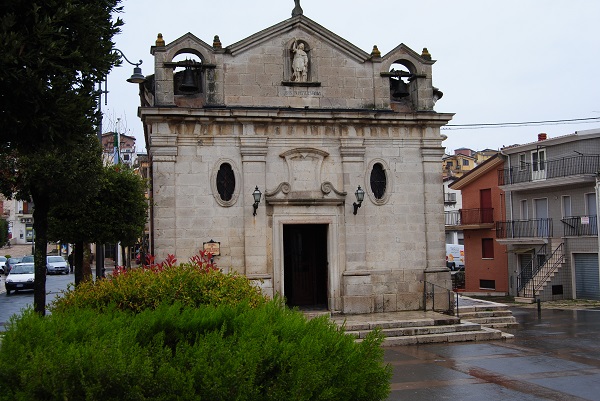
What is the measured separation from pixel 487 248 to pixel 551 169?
22.5ft

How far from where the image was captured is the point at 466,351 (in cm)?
1461

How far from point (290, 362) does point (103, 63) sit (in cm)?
540

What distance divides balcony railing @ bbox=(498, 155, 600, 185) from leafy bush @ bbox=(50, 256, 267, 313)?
2424 cm

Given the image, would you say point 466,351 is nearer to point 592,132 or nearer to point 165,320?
point 165,320

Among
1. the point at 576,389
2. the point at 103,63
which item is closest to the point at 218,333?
the point at 103,63

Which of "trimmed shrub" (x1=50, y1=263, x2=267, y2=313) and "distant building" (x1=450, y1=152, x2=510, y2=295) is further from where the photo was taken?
"distant building" (x1=450, y1=152, x2=510, y2=295)

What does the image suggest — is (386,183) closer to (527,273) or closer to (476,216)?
(527,273)

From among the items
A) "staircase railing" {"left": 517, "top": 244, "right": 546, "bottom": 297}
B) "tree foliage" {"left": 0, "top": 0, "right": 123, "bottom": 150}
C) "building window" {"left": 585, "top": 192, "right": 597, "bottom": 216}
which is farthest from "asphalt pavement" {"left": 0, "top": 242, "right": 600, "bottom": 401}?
"staircase railing" {"left": 517, "top": 244, "right": 546, "bottom": 297}

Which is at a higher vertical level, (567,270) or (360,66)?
(360,66)

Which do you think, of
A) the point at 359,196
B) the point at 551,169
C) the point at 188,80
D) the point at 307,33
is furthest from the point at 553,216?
the point at 188,80

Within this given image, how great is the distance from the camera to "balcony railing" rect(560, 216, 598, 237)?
28688 millimetres

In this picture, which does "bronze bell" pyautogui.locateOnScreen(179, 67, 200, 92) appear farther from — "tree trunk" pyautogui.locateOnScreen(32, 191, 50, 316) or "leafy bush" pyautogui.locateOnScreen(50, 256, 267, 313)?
"leafy bush" pyautogui.locateOnScreen(50, 256, 267, 313)

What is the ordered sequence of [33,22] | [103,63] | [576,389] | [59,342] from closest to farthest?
[59,342] < [33,22] < [103,63] < [576,389]

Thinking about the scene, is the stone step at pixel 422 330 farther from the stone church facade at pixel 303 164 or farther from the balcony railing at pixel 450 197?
the balcony railing at pixel 450 197
